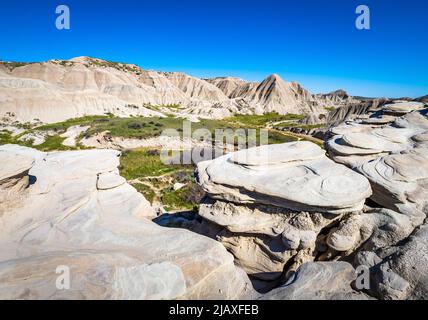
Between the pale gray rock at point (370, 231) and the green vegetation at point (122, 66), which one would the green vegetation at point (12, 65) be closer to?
the green vegetation at point (122, 66)

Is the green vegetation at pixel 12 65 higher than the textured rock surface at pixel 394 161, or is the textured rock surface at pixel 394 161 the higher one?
the green vegetation at pixel 12 65

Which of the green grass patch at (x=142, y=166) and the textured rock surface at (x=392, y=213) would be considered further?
the green grass patch at (x=142, y=166)

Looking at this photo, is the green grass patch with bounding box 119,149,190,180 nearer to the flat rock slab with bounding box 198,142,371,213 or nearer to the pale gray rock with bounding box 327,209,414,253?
the flat rock slab with bounding box 198,142,371,213

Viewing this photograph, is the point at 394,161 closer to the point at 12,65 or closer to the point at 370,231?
the point at 370,231

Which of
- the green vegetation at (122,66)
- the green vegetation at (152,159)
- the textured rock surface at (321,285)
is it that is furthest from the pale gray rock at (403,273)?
the green vegetation at (122,66)

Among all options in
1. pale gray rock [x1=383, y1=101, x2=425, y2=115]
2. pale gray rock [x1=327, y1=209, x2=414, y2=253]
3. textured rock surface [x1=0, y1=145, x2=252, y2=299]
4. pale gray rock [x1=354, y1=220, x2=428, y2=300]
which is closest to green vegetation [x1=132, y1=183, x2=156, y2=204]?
textured rock surface [x1=0, y1=145, x2=252, y2=299]
